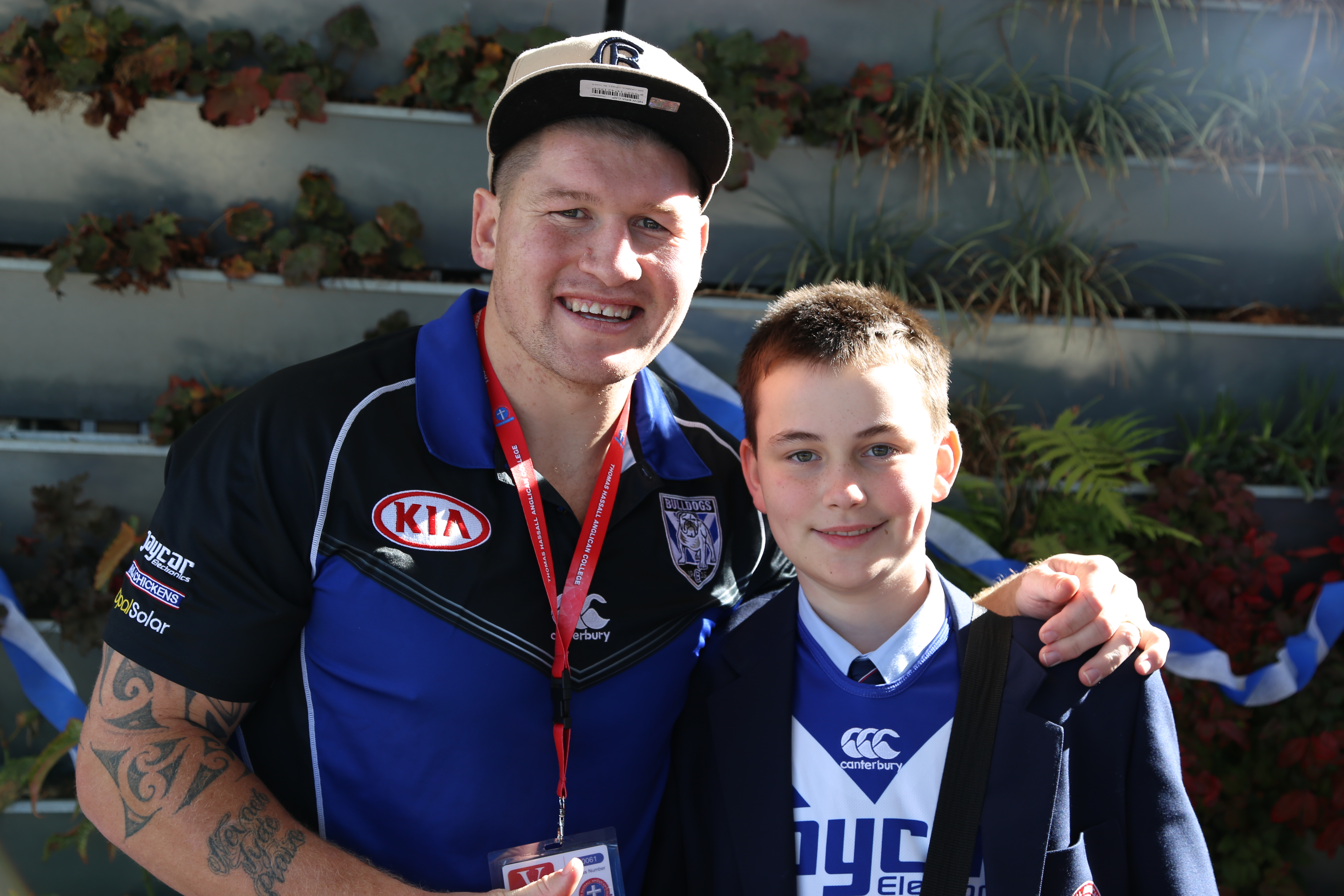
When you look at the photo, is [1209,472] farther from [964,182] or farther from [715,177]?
[715,177]

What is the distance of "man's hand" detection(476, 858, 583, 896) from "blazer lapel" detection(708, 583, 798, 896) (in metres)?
0.37

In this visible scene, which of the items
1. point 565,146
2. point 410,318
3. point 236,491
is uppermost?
point 565,146

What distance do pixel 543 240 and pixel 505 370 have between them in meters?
0.31

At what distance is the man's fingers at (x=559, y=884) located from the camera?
61.2 inches

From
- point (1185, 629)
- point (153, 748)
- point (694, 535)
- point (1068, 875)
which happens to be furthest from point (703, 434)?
point (1185, 629)

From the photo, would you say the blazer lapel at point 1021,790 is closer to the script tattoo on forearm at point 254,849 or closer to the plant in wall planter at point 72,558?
the script tattoo on forearm at point 254,849

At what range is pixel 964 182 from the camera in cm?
392

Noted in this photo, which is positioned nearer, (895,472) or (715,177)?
(895,472)

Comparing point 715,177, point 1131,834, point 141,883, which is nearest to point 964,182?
point 715,177

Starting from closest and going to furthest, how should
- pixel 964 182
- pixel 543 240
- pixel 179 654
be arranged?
pixel 179 654 → pixel 543 240 → pixel 964 182

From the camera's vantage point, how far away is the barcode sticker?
6.10ft

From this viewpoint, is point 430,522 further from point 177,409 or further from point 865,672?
point 177,409

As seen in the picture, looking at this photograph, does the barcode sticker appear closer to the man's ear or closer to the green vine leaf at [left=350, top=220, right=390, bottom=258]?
the man's ear

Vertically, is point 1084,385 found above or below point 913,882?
above
